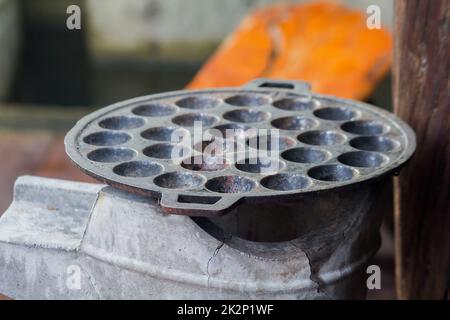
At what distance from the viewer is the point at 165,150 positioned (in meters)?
2.10

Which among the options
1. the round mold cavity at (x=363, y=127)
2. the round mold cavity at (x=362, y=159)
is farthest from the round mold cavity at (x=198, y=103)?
the round mold cavity at (x=362, y=159)

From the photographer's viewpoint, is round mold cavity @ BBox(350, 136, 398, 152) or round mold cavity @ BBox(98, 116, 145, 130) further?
round mold cavity @ BBox(98, 116, 145, 130)

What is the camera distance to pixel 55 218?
7.27 ft

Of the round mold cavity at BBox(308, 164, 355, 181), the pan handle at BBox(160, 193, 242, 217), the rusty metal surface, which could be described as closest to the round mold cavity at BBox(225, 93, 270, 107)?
the rusty metal surface

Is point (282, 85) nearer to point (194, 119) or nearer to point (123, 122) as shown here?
point (194, 119)

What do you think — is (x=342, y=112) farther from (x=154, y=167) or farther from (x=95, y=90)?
(x=95, y=90)

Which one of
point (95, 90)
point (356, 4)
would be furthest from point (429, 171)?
point (95, 90)

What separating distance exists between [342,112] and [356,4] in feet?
10.3

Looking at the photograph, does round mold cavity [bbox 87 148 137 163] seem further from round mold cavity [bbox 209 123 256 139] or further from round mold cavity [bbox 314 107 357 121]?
round mold cavity [bbox 314 107 357 121]

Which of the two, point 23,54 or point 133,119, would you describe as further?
point 23,54

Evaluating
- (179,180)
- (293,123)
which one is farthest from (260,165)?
(293,123)

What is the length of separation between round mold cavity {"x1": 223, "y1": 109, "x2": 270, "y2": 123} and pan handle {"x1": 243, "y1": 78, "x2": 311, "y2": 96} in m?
0.18

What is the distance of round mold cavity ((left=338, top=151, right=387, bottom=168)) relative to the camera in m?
2.02

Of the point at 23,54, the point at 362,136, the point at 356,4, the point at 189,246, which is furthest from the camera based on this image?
the point at 23,54
